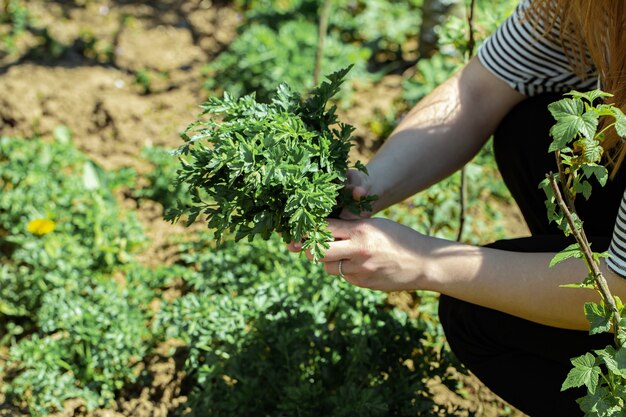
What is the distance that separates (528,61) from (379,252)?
2.42 ft

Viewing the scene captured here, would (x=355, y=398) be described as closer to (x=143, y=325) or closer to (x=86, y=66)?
(x=143, y=325)

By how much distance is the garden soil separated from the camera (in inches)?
138

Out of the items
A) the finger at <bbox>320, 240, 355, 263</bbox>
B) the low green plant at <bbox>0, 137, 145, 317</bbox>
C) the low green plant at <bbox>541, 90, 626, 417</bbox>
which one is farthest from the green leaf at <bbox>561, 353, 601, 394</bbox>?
the low green plant at <bbox>0, 137, 145, 317</bbox>

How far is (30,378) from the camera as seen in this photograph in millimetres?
2381

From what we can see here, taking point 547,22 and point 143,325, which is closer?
point 547,22

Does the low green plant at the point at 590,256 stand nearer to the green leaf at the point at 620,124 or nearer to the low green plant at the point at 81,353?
the green leaf at the point at 620,124

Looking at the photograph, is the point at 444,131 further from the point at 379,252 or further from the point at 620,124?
the point at 620,124

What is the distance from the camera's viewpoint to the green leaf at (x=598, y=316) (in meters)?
1.37

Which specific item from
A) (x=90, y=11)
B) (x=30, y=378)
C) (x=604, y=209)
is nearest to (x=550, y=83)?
(x=604, y=209)

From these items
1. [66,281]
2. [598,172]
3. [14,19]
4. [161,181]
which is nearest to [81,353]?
[66,281]

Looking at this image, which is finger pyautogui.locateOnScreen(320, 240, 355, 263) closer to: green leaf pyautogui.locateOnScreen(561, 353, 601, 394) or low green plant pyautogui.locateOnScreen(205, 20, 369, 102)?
green leaf pyautogui.locateOnScreen(561, 353, 601, 394)

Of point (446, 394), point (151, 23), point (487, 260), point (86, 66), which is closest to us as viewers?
point (487, 260)

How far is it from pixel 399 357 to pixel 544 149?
723mm

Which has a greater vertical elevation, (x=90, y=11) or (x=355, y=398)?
(x=90, y=11)
